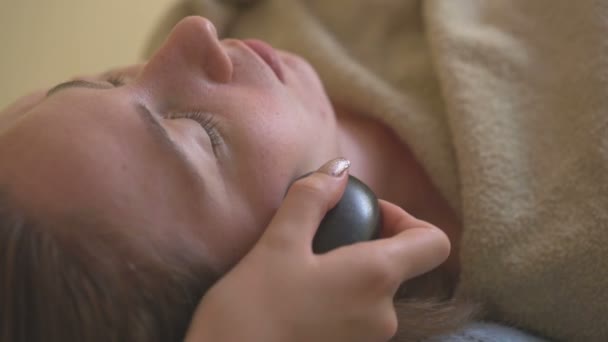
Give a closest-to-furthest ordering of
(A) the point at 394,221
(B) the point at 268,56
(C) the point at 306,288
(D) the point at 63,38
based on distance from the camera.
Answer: (C) the point at 306,288, (A) the point at 394,221, (B) the point at 268,56, (D) the point at 63,38

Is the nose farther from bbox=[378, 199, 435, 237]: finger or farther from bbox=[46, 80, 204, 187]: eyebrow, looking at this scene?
bbox=[378, 199, 435, 237]: finger

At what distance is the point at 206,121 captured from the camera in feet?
2.06

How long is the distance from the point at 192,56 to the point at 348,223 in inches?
10.2

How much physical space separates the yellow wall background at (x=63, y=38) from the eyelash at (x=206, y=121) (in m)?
0.83

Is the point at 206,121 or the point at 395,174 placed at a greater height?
the point at 206,121

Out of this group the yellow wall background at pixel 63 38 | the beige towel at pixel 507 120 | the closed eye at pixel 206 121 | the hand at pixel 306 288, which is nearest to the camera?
the hand at pixel 306 288

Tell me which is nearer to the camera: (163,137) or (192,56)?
(163,137)

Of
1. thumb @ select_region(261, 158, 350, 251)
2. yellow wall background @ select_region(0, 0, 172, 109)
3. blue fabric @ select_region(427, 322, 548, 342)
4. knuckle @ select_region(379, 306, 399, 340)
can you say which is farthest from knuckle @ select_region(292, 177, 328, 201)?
yellow wall background @ select_region(0, 0, 172, 109)

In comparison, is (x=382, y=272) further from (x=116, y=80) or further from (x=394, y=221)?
(x=116, y=80)

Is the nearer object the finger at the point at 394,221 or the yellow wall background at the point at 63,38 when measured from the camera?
the finger at the point at 394,221

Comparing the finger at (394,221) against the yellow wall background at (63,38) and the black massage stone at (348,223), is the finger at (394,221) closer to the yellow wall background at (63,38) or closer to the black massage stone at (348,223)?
the black massage stone at (348,223)

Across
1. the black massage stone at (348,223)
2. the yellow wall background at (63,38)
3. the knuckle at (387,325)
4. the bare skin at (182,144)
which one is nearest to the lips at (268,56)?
the bare skin at (182,144)

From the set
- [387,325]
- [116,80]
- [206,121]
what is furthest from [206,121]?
[387,325]

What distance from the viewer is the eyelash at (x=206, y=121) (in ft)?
2.02
